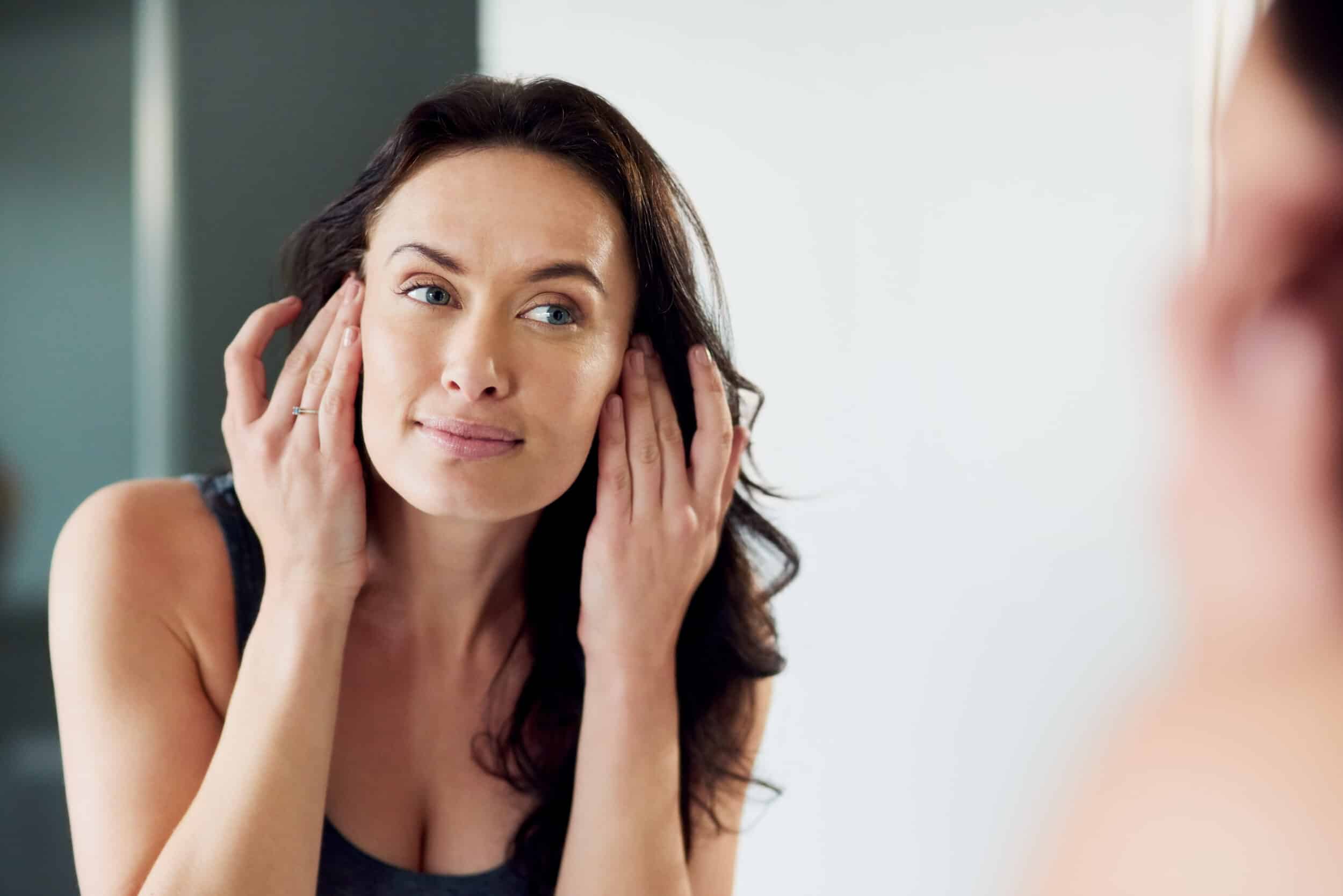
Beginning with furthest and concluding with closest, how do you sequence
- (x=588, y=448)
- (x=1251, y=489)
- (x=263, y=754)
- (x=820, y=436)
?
1. (x=820, y=436)
2. (x=588, y=448)
3. (x=263, y=754)
4. (x=1251, y=489)

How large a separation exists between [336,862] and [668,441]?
42 centimetres

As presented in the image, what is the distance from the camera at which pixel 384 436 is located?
0.88m

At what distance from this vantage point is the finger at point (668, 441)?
989mm

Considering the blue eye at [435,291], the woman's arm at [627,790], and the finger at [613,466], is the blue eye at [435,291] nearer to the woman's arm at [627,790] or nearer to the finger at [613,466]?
the finger at [613,466]

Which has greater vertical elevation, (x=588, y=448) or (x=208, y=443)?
(x=588, y=448)

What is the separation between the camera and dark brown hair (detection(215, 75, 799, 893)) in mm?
934

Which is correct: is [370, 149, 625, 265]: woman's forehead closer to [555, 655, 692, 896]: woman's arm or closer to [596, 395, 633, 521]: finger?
[596, 395, 633, 521]: finger

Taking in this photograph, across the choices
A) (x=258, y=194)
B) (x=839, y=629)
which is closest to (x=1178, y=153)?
(x=839, y=629)

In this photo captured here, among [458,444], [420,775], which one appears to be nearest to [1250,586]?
[458,444]

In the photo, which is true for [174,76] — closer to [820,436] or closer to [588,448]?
[588,448]

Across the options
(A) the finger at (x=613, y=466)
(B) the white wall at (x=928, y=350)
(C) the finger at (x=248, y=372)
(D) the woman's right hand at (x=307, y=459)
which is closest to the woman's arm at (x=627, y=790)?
(A) the finger at (x=613, y=466)

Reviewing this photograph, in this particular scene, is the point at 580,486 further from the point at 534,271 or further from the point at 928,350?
the point at 928,350

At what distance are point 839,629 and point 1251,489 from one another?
4.72ft

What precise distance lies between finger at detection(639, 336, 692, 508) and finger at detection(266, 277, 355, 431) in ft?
0.82
